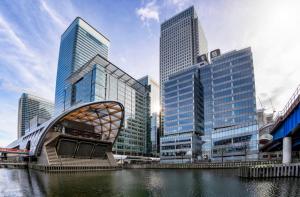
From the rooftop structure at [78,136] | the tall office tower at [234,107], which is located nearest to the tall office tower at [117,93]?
the rooftop structure at [78,136]

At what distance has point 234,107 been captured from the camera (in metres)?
138

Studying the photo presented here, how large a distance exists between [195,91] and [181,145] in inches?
1375

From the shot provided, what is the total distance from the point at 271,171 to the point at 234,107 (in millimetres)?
93129

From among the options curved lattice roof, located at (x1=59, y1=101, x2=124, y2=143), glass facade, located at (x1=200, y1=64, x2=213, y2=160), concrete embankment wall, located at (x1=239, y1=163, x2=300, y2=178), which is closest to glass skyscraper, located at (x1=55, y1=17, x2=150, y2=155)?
curved lattice roof, located at (x1=59, y1=101, x2=124, y2=143)

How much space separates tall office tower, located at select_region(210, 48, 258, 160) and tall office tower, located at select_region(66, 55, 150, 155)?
6134 cm

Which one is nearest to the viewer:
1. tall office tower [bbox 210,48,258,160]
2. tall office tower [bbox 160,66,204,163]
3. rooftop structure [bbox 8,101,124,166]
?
rooftop structure [bbox 8,101,124,166]

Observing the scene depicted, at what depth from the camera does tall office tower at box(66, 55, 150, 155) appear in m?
154

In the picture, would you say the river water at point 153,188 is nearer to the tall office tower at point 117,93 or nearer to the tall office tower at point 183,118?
the tall office tower at point 183,118

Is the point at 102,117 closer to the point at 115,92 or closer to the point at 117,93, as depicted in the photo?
the point at 115,92

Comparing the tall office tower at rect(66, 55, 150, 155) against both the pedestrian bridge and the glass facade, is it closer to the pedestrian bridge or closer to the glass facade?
the glass facade

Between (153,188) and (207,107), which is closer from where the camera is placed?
(153,188)

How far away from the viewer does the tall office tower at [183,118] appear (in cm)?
14562

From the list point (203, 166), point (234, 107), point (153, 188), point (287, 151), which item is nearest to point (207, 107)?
point (234, 107)

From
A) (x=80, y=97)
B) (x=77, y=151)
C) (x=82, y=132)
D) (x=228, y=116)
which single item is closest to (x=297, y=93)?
(x=77, y=151)
